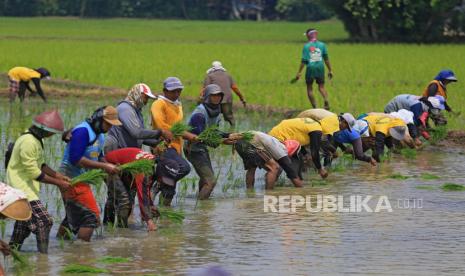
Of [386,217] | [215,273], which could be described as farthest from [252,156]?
[215,273]

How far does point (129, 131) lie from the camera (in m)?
10.0

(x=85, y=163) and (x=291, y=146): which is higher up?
(x=291, y=146)

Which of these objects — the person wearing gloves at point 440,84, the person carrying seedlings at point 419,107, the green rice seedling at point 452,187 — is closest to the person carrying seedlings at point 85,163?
the green rice seedling at point 452,187

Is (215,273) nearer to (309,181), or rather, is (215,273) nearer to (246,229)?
(246,229)

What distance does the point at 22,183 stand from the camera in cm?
846

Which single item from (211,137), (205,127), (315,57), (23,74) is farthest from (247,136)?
(23,74)

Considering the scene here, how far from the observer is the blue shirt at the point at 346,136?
1358 centimetres

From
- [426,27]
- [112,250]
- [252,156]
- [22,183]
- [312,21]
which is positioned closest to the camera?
[22,183]

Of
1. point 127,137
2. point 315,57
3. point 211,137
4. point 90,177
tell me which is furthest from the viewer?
point 315,57

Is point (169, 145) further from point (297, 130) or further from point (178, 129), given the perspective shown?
point (297, 130)

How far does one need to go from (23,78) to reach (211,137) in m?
10.8

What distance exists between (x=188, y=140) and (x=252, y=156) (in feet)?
3.96

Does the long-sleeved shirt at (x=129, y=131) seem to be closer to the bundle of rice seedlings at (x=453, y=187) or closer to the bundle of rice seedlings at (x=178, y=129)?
the bundle of rice seedlings at (x=178, y=129)

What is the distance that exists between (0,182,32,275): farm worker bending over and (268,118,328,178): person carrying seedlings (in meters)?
5.62
